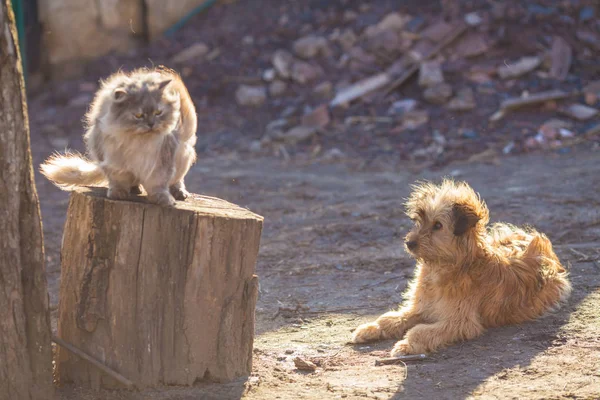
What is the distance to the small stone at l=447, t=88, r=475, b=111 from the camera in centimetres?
1366

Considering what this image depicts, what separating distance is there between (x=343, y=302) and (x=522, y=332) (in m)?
1.82

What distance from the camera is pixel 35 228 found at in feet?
15.5

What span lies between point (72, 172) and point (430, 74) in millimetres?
9416

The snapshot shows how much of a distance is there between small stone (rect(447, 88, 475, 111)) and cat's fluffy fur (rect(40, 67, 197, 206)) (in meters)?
8.79

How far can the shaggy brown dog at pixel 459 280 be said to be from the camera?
6207 millimetres

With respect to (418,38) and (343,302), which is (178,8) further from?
(343,302)

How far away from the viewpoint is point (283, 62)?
613 inches

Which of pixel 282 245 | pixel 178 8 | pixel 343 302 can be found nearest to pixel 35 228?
pixel 343 302

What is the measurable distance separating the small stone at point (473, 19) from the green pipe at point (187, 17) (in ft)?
18.9

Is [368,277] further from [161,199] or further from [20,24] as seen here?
[20,24]

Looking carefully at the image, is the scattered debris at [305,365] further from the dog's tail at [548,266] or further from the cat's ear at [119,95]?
the cat's ear at [119,95]

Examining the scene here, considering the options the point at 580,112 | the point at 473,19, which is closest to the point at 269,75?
the point at 473,19

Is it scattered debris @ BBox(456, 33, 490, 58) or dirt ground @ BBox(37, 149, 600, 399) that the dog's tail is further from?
scattered debris @ BBox(456, 33, 490, 58)

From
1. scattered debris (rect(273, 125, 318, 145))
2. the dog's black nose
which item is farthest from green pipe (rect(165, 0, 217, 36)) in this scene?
the dog's black nose
